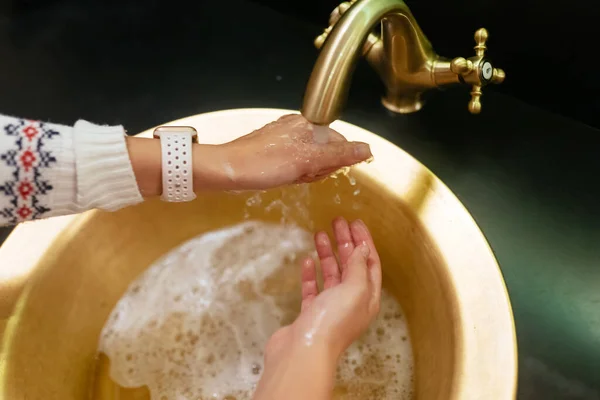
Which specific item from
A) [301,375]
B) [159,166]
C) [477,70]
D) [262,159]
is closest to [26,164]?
[159,166]

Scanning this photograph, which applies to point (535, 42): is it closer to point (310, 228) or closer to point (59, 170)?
point (310, 228)

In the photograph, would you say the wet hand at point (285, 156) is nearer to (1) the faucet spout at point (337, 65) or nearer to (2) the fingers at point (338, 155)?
(2) the fingers at point (338, 155)

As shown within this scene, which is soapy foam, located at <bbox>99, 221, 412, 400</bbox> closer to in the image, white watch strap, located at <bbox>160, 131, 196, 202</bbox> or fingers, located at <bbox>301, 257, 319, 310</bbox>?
fingers, located at <bbox>301, 257, 319, 310</bbox>

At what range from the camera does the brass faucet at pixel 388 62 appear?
436mm

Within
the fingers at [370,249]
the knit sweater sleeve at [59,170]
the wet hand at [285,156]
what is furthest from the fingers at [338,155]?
the knit sweater sleeve at [59,170]

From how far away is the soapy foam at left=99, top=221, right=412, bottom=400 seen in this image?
70 cm

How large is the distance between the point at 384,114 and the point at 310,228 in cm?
20

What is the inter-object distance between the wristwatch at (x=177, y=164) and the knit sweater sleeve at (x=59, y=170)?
1.5 inches

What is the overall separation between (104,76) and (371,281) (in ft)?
1.96

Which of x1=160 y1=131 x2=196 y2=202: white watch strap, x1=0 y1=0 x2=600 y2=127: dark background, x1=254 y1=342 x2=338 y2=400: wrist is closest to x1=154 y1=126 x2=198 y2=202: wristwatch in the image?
x1=160 y1=131 x2=196 y2=202: white watch strap

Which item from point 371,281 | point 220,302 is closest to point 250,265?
point 220,302

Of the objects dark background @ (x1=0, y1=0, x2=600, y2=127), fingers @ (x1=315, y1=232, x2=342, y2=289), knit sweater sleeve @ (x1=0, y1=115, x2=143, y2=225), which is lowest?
fingers @ (x1=315, y1=232, x2=342, y2=289)

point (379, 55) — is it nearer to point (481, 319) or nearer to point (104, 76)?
point (481, 319)

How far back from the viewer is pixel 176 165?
2.01 feet
